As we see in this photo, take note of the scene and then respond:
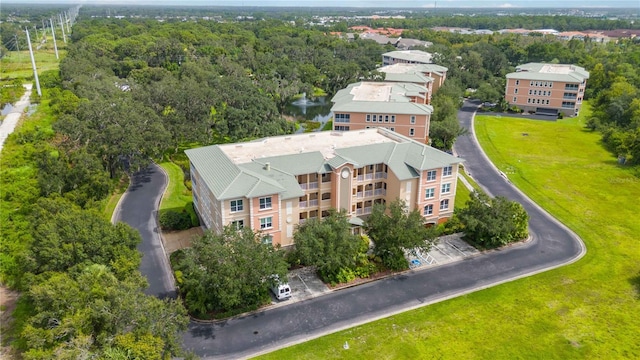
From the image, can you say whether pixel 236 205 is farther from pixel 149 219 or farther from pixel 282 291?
pixel 149 219

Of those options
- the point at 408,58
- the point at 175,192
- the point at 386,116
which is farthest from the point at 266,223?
the point at 408,58

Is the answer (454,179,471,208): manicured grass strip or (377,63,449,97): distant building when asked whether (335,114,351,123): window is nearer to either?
(454,179,471,208): manicured grass strip

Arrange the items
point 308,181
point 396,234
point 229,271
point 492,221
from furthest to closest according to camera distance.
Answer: point 492,221 < point 308,181 < point 396,234 < point 229,271

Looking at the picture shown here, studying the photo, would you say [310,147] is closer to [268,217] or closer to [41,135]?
[268,217]

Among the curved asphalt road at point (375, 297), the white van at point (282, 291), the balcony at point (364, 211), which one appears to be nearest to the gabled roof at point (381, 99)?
the balcony at point (364, 211)

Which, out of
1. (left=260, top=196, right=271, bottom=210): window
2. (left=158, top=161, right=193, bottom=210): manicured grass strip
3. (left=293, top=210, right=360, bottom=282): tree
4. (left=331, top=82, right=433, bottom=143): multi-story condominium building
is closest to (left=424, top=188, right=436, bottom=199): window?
(left=293, top=210, right=360, bottom=282): tree
